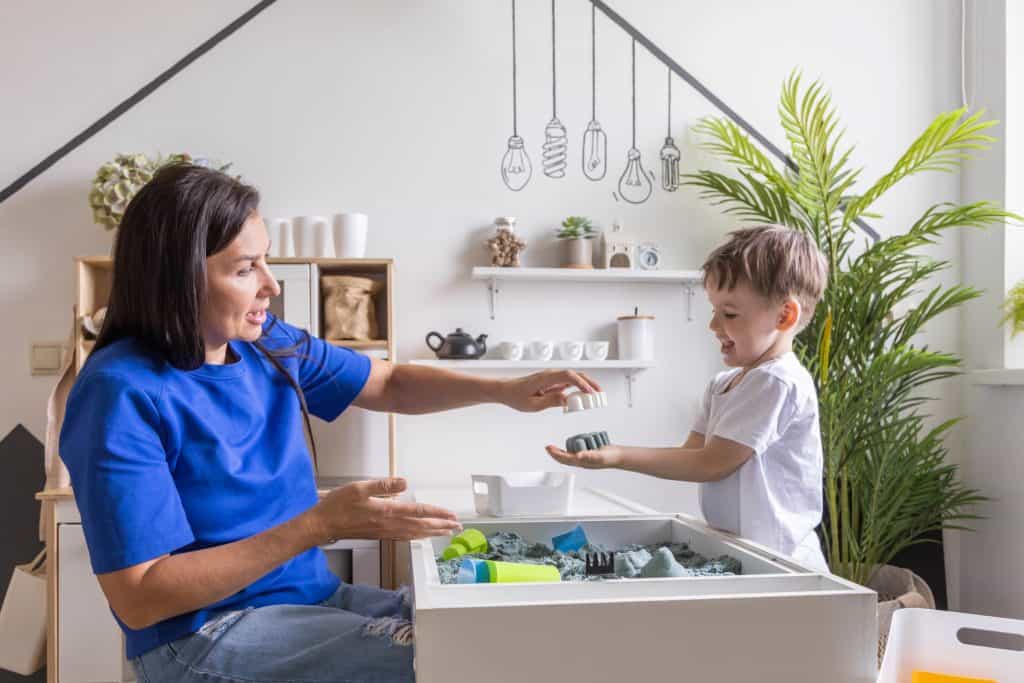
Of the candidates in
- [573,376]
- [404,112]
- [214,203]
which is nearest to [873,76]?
[404,112]

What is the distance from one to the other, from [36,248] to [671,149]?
7.45 ft

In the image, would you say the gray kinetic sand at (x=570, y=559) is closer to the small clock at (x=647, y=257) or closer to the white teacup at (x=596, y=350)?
the white teacup at (x=596, y=350)

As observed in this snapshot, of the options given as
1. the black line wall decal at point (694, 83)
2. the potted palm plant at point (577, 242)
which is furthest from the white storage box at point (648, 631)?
the black line wall decal at point (694, 83)

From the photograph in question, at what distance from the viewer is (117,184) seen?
9.29 feet

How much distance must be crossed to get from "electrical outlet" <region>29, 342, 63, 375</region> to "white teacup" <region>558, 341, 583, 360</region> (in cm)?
172

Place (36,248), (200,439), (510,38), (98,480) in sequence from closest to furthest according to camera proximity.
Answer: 1. (98,480)
2. (200,439)
3. (36,248)
4. (510,38)

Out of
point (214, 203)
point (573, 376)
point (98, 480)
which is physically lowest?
point (98, 480)

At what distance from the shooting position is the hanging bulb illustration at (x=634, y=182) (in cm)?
332

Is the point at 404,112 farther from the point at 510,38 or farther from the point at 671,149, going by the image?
the point at 671,149

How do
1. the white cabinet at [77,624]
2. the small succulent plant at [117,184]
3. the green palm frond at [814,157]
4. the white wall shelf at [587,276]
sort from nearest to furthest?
1. the white cabinet at [77,624]
2. the small succulent plant at [117,184]
3. the green palm frond at [814,157]
4. the white wall shelf at [587,276]

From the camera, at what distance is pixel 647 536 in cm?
167

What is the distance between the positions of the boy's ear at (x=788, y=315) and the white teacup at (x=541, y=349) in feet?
4.35

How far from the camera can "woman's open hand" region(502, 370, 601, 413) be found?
66.9 inches

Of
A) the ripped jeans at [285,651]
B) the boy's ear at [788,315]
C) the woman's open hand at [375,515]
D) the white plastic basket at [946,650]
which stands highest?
the boy's ear at [788,315]
